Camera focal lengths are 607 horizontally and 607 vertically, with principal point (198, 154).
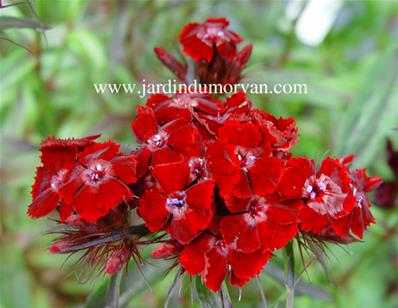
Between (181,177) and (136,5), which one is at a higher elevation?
(181,177)

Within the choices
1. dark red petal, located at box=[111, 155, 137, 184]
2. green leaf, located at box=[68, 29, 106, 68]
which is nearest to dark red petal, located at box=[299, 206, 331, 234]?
dark red petal, located at box=[111, 155, 137, 184]

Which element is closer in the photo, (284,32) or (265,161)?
(265,161)

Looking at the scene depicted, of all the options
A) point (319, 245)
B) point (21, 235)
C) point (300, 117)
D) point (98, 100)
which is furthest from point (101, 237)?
point (300, 117)

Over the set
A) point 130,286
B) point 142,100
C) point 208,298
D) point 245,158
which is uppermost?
point 245,158

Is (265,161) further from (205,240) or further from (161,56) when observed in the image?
(161,56)

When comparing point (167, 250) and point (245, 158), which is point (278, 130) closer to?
point (245, 158)

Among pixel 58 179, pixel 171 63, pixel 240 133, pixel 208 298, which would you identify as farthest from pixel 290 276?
pixel 171 63

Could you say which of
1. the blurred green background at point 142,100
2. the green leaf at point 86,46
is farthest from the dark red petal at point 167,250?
the green leaf at point 86,46
